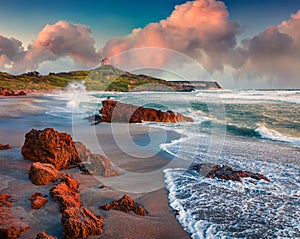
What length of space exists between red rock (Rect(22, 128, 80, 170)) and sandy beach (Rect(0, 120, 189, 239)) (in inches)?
A: 13.0

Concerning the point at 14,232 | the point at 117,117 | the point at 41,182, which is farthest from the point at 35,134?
the point at 117,117

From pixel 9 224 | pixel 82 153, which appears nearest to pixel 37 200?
pixel 9 224

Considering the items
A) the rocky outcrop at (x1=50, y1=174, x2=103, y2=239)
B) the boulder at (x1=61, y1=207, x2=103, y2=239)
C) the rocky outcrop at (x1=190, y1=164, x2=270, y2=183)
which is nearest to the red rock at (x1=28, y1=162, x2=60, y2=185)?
the rocky outcrop at (x1=50, y1=174, x2=103, y2=239)

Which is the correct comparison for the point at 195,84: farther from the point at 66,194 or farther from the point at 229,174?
the point at 66,194

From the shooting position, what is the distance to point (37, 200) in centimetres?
440

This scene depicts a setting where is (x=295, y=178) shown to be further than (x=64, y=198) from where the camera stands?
Yes

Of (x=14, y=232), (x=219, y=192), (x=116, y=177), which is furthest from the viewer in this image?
(x=116, y=177)

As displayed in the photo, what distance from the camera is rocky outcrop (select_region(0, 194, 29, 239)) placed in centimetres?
342

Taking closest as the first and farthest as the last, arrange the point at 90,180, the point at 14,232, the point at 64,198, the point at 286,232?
the point at 14,232 → the point at 286,232 → the point at 64,198 → the point at 90,180

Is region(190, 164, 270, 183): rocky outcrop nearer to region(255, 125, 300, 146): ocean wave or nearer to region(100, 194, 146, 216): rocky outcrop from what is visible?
region(100, 194, 146, 216): rocky outcrop

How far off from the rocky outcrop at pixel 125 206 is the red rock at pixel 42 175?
1.54m

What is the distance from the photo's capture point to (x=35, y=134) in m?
7.09

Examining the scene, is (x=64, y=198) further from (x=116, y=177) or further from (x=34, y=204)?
(x=116, y=177)

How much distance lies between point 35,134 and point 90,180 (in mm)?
2371
